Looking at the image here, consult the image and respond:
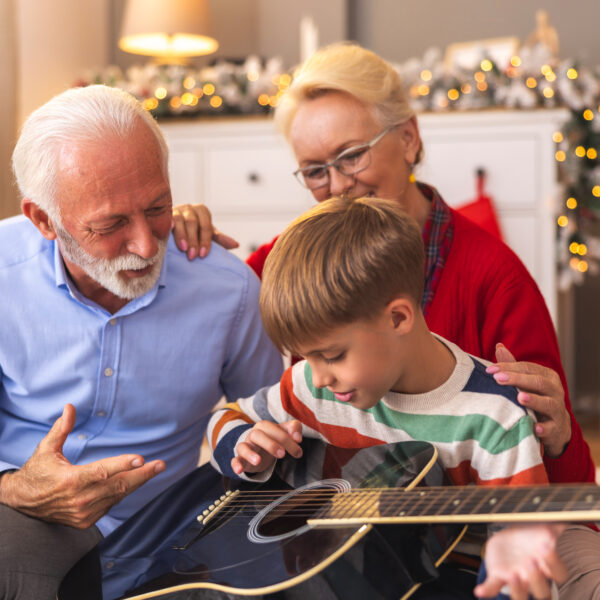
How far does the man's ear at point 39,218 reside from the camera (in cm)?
151

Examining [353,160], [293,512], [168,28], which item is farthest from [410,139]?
[168,28]

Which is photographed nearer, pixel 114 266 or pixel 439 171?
pixel 114 266

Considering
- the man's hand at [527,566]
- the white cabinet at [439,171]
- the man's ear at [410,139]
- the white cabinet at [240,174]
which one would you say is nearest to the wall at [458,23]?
the white cabinet at [439,171]

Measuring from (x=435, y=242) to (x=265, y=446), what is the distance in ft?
1.98

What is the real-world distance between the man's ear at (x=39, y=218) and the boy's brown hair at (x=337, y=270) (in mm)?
524

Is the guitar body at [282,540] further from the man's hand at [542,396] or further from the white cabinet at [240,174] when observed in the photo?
the white cabinet at [240,174]

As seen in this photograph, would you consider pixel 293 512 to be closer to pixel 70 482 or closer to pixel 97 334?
pixel 70 482

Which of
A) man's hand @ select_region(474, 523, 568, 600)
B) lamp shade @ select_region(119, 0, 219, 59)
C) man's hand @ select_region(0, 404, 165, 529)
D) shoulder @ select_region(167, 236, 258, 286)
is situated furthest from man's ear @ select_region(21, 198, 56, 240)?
lamp shade @ select_region(119, 0, 219, 59)

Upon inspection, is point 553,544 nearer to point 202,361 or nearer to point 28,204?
point 202,361

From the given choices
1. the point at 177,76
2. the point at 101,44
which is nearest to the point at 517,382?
the point at 177,76

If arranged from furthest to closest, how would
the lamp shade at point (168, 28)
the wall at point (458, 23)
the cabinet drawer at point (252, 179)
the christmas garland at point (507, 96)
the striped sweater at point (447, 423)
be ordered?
the wall at point (458, 23)
the lamp shade at point (168, 28)
the cabinet drawer at point (252, 179)
the christmas garland at point (507, 96)
the striped sweater at point (447, 423)

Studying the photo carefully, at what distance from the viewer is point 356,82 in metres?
1.63

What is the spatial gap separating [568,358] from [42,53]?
2.66 m

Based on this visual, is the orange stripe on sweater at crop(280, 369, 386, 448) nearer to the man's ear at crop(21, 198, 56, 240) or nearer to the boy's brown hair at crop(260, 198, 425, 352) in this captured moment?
the boy's brown hair at crop(260, 198, 425, 352)
